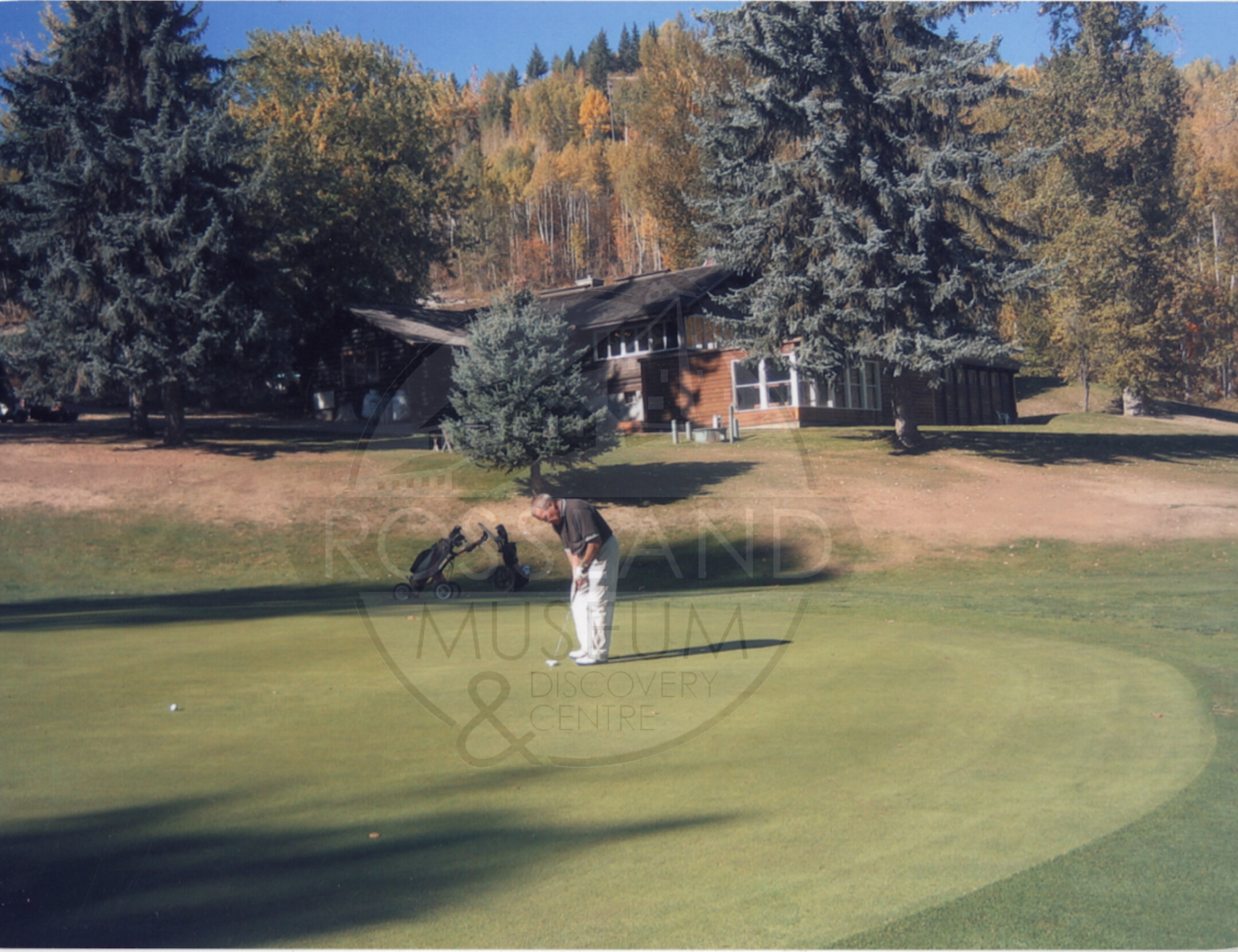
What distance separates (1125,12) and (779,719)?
6065 cm

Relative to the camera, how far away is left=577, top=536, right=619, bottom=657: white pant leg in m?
10.7

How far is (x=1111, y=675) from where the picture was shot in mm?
10383

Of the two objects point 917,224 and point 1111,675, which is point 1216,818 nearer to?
point 1111,675

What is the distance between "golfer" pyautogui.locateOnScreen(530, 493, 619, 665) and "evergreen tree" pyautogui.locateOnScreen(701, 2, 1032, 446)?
25.5 metres

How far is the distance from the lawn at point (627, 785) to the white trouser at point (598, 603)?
0.41m

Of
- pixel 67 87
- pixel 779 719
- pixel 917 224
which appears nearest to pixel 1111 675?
pixel 779 719

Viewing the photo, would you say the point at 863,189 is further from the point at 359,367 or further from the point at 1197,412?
the point at 1197,412

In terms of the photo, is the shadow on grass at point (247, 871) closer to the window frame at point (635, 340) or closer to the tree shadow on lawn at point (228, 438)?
the tree shadow on lawn at point (228, 438)

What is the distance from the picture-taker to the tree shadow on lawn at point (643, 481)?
3006 cm

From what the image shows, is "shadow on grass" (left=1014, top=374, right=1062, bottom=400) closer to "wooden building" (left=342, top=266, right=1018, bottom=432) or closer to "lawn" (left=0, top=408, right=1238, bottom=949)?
"wooden building" (left=342, top=266, right=1018, bottom=432)

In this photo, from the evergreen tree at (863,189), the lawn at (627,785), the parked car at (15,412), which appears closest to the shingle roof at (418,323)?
the evergreen tree at (863,189)

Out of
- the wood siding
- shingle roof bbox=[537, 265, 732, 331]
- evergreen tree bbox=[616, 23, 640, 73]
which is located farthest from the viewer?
evergreen tree bbox=[616, 23, 640, 73]

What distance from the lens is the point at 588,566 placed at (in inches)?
420

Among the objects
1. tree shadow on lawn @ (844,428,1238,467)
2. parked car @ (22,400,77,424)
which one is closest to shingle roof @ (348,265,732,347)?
tree shadow on lawn @ (844,428,1238,467)
